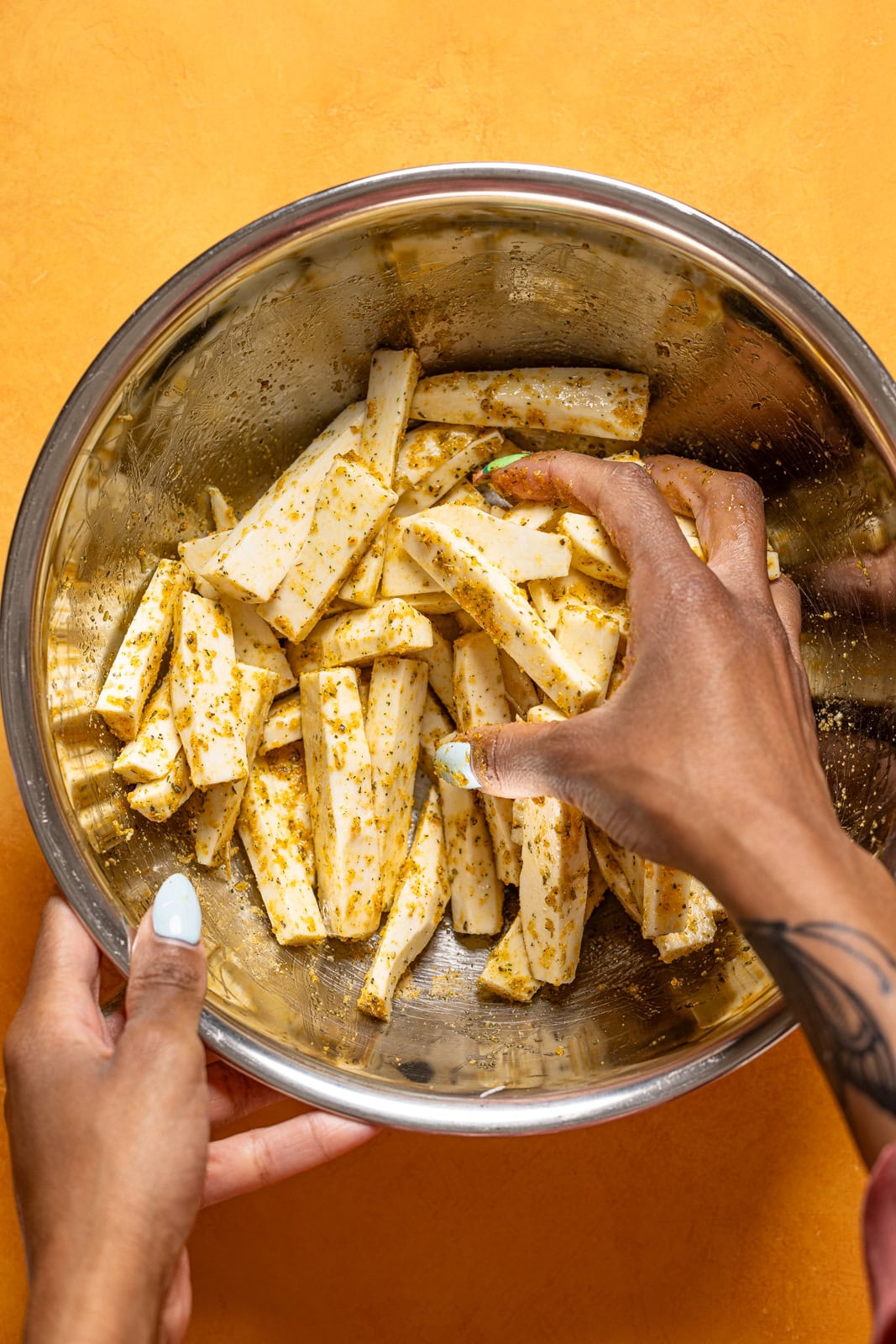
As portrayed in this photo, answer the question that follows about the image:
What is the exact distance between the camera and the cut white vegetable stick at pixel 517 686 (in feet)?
6.05

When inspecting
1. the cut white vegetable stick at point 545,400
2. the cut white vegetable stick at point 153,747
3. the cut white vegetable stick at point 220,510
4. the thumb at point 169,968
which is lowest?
the thumb at point 169,968

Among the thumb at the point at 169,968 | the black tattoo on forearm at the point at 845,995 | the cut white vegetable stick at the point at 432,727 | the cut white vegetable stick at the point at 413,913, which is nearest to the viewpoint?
the black tattoo on forearm at the point at 845,995

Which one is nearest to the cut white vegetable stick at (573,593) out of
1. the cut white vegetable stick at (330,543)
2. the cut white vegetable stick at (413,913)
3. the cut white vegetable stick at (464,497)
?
the cut white vegetable stick at (464,497)

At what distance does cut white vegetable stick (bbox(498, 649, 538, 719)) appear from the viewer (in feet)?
6.05

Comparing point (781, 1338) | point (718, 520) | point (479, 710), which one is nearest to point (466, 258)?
point (718, 520)

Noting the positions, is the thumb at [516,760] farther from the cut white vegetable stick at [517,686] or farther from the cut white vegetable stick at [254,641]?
the cut white vegetable stick at [254,641]

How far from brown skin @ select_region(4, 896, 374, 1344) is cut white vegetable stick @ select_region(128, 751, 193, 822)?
0.27 metres

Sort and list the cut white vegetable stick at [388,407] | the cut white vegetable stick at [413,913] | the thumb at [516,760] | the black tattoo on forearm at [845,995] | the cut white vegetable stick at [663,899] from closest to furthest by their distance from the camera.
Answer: the black tattoo on forearm at [845,995] → the thumb at [516,760] → the cut white vegetable stick at [663,899] → the cut white vegetable stick at [413,913] → the cut white vegetable stick at [388,407]

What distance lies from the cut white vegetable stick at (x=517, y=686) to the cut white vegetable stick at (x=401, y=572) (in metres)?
0.19

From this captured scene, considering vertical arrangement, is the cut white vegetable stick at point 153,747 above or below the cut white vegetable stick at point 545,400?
below

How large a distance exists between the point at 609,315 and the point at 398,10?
2.85 ft

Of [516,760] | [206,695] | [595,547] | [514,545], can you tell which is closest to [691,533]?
[595,547]

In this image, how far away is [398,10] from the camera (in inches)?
80.5

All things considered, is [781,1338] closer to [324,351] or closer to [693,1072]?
[693,1072]
